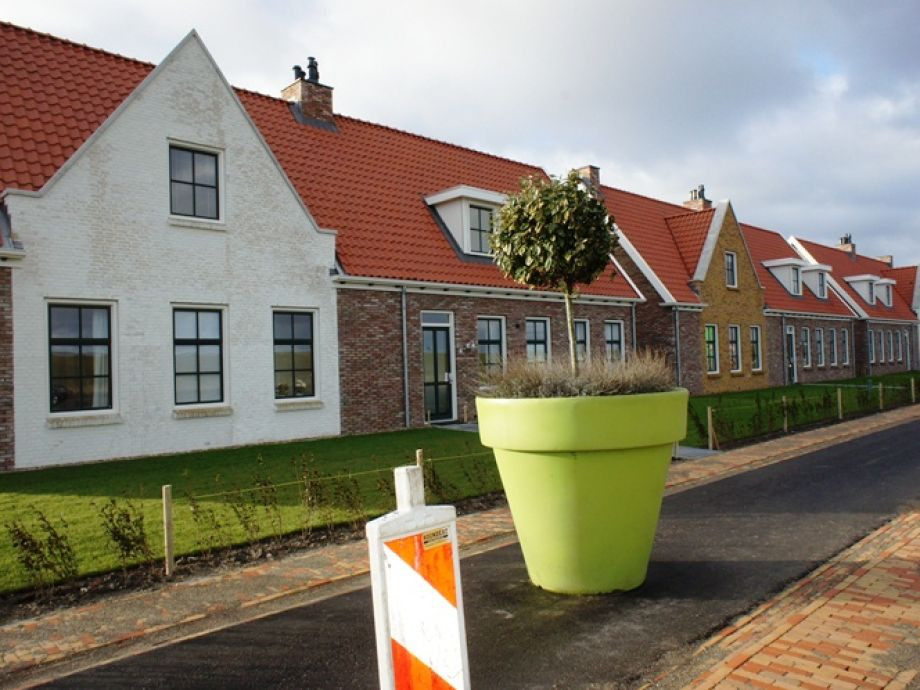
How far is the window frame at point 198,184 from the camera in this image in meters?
13.4

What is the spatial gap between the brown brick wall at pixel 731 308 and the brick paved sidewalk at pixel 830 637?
21067 mm

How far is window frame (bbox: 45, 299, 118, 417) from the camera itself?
11836 millimetres

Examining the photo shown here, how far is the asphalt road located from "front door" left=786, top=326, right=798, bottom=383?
26.4m

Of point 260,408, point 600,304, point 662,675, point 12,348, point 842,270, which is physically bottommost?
point 662,675

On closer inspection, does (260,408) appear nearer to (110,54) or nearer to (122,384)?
(122,384)

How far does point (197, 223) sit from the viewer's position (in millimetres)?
13609

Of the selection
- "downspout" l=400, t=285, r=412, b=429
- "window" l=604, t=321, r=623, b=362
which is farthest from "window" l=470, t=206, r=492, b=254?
"window" l=604, t=321, r=623, b=362

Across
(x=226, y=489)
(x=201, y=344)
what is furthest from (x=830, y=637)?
(x=201, y=344)

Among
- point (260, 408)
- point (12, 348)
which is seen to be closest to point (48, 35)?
point (12, 348)

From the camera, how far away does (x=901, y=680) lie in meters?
3.69

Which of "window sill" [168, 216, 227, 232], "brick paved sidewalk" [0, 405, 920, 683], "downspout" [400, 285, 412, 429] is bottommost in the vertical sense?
"brick paved sidewalk" [0, 405, 920, 683]

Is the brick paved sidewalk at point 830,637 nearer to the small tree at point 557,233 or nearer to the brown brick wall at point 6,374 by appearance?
the small tree at point 557,233

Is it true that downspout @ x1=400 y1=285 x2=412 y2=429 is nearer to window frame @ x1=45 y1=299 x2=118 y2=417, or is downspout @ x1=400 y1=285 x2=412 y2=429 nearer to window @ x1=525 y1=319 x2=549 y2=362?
window @ x1=525 y1=319 x2=549 y2=362

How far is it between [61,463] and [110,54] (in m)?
8.92
